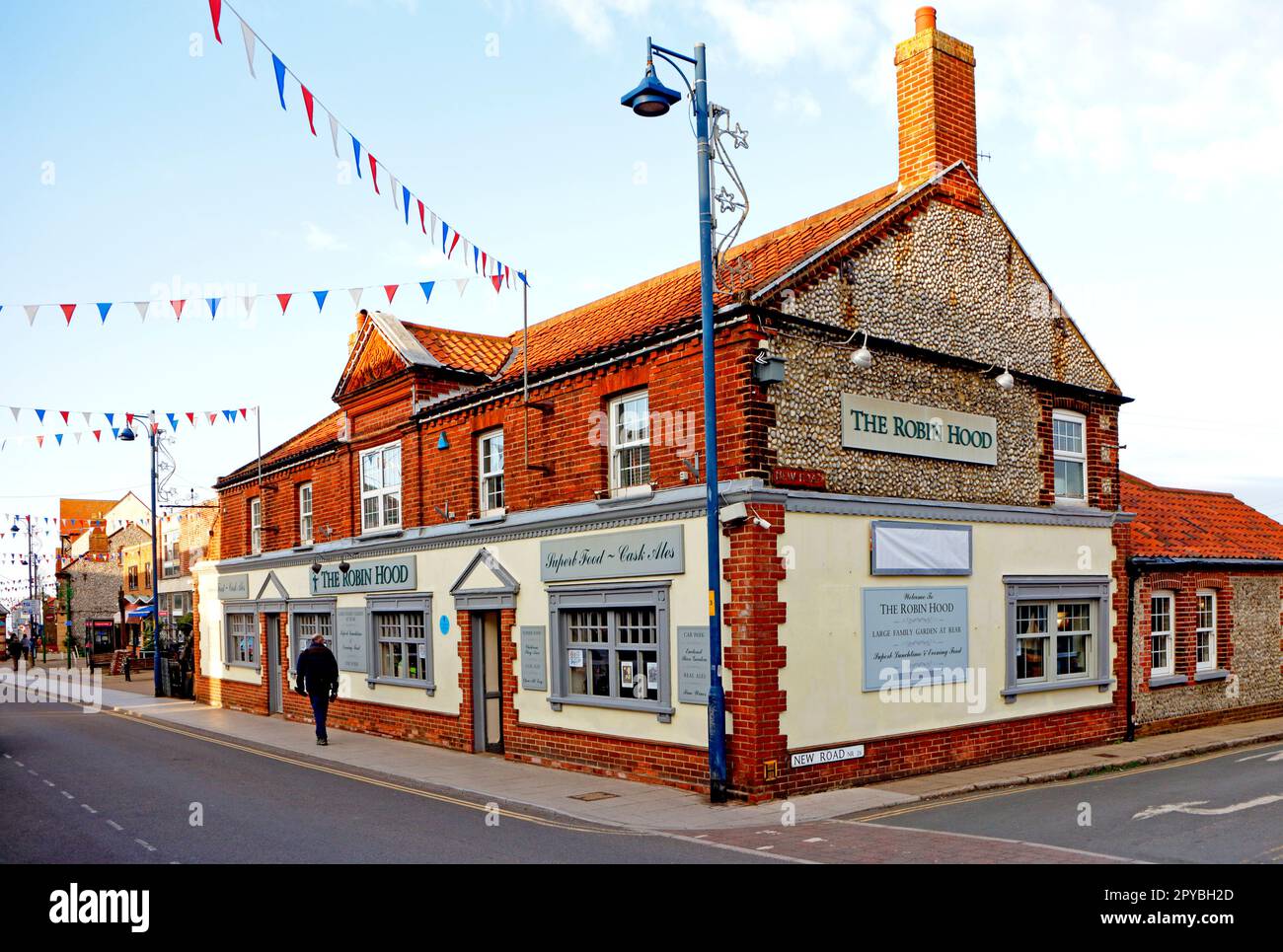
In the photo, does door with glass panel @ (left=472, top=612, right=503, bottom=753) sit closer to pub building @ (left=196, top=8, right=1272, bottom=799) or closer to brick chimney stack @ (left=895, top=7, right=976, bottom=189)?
pub building @ (left=196, top=8, right=1272, bottom=799)

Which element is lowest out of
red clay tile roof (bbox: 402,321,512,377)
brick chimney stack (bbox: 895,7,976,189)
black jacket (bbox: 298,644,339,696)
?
black jacket (bbox: 298,644,339,696)

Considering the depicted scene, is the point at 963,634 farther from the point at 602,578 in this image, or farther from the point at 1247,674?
the point at 1247,674

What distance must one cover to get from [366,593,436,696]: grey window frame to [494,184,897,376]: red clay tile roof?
4.89 metres

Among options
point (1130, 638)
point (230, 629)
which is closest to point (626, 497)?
point (1130, 638)

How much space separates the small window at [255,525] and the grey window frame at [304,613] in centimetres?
323

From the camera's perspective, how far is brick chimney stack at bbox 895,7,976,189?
16.6 m

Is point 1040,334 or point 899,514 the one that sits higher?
point 1040,334

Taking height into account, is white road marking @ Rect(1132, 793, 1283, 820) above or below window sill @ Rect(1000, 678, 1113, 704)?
below

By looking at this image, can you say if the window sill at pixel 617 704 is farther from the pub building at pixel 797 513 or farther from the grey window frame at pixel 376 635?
the grey window frame at pixel 376 635

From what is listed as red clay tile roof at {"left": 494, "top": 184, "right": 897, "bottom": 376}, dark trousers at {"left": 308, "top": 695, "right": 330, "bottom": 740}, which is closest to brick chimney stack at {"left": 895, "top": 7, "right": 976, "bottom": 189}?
red clay tile roof at {"left": 494, "top": 184, "right": 897, "bottom": 376}

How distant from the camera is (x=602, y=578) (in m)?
15.6
